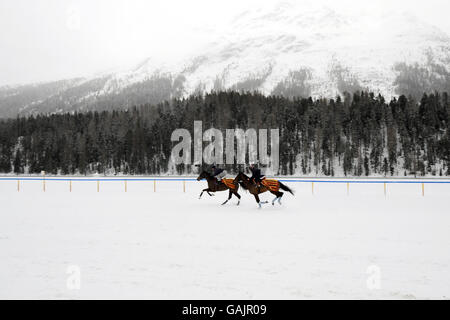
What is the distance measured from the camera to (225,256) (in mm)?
7242

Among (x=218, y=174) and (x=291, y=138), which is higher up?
(x=291, y=138)

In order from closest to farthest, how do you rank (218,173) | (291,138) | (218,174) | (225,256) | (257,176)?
(225,256), (257,176), (218,173), (218,174), (291,138)

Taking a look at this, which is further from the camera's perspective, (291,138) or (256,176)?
(291,138)

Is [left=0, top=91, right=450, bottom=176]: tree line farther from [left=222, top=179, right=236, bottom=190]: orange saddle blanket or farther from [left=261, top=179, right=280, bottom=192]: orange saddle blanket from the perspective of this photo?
[left=261, top=179, right=280, bottom=192]: orange saddle blanket

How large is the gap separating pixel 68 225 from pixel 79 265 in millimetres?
5161

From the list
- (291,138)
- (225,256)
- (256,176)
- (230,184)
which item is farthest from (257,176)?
(291,138)

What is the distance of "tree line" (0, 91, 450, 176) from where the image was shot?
219 feet

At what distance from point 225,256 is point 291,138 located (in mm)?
68497

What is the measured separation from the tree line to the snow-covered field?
56858mm

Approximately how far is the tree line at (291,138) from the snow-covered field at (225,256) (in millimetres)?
56858

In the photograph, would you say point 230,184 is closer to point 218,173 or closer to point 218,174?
point 218,173

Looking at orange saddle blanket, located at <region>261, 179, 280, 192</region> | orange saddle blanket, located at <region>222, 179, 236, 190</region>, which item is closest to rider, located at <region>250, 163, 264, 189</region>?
orange saddle blanket, located at <region>261, 179, 280, 192</region>

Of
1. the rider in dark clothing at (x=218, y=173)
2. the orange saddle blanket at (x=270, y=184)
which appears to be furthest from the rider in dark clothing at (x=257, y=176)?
the rider in dark clothing at (x=218, y=173)
